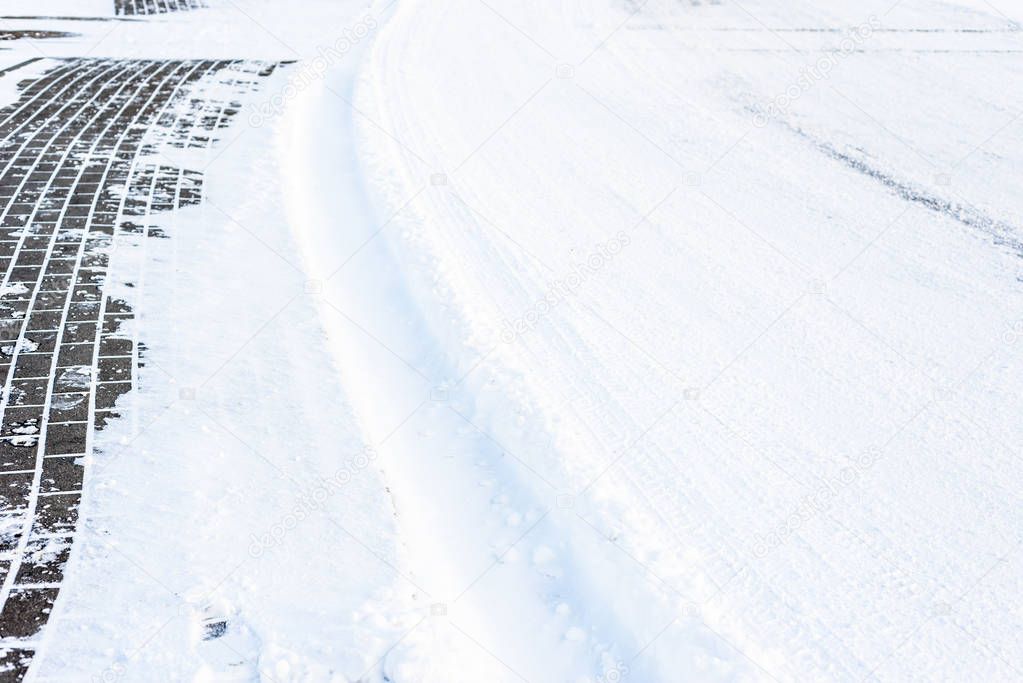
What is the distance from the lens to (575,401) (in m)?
4.96

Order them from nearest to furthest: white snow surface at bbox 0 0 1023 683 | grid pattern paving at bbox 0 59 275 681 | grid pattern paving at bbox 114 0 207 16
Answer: white snow surface at bbox 0 0 1023 683
grid pattern paving at bbox 0 59 275 681
grid pattern paving at bbox 114 0 207 16

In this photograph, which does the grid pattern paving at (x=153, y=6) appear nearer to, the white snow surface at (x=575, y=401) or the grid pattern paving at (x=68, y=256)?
the grid pattern paving at (x=68, y=256)

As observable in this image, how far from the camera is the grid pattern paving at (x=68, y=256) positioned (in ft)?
13.3

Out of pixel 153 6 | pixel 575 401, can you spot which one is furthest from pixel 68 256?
pixel 153 6

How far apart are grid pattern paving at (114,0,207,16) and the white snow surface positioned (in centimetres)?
444

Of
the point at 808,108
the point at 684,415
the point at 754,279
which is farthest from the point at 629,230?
the point at 808,108

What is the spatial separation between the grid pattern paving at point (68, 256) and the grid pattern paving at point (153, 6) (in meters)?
2.41

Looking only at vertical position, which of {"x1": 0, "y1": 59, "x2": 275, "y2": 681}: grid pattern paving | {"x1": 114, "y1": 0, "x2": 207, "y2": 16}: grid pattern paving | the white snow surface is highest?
the white snow surface

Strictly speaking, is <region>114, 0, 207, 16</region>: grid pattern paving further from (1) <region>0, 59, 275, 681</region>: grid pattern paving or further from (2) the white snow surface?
(2) the white snow surface

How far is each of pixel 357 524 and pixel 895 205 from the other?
5292 mm

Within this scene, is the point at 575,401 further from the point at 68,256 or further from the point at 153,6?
the point at 153,6

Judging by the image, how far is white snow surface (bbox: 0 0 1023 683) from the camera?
3.70 meters

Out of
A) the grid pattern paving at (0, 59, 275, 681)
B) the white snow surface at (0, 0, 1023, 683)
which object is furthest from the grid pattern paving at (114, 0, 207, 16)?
the white snow surface at (0, 0, 1023, 683)

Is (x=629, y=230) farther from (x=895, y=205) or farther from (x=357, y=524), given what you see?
(x=357, y=524)
